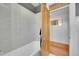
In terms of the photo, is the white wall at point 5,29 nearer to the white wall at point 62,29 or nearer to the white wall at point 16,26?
the white wall at point 16,26

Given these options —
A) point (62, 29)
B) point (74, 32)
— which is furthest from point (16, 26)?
point (74, 32)

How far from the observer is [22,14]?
1.52 meters

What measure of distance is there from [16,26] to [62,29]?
0.55 metres

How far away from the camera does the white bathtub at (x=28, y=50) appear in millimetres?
1509

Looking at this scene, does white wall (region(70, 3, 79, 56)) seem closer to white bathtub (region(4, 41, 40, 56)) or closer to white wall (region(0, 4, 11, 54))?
white bathtub (region(4, 41, 40, 56))

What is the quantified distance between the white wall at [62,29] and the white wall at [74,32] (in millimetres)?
46

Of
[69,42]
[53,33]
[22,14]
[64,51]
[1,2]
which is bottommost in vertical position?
[64,51]

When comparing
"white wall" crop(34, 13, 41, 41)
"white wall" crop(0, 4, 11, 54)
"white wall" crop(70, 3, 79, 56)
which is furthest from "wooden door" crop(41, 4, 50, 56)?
"white wall" crop(0, 4, 11, 54)

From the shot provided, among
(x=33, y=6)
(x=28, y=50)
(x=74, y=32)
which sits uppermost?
(x=33, y=6)

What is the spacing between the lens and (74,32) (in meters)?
1.48

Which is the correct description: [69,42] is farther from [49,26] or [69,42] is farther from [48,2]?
[48,2]

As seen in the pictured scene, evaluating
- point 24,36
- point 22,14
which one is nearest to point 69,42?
point 24,36

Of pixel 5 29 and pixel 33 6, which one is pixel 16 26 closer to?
pixel 5 29

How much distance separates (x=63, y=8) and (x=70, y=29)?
10.5 inches
